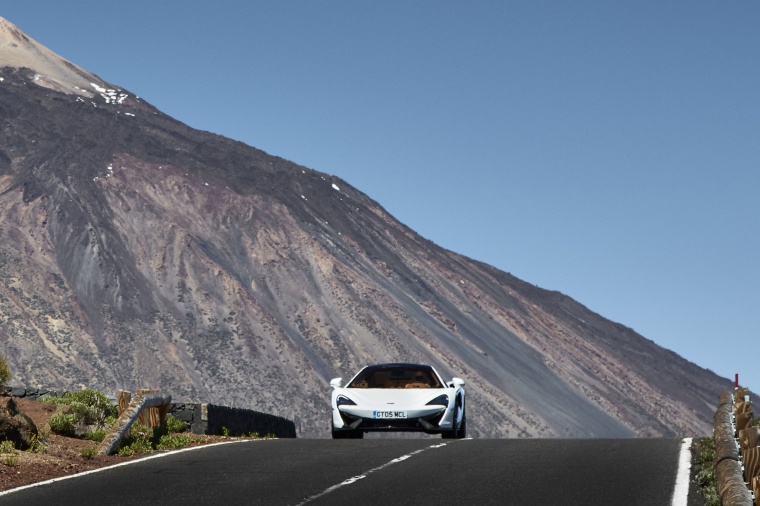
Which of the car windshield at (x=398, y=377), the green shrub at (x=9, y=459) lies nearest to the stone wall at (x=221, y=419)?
the car windshield at (x=398, y=377)

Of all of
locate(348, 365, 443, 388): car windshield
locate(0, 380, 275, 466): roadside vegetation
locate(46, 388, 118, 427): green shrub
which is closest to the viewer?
locate(0, 380, 275, 466): roadside vegetation

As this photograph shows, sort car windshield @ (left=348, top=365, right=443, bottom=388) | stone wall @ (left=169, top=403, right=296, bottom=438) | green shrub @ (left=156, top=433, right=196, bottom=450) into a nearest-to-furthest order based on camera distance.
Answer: green shrub @ (left=156, top=433, right=196, bottom=450), stone wall @ (left=169, top=403, right=296, bottom=438), car windshield @ (left=348, top=365, right=443, bottom=388)

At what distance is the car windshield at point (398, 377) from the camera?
20688mm

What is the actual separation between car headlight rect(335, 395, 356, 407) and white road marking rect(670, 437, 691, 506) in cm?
539

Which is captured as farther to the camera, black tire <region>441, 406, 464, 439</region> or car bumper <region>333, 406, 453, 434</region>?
black tire <region>441, 406, 464, 439</region>

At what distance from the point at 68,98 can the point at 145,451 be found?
169m

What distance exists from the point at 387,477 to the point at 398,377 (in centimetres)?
829

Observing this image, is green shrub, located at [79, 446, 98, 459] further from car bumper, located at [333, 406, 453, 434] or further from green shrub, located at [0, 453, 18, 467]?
car bumper, located at [333, 406, 453, 434]

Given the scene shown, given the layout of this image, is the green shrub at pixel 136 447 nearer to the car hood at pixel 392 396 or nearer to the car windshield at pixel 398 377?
the car hood at pixel 392 396

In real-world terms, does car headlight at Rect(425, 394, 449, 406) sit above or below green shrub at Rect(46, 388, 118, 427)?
above

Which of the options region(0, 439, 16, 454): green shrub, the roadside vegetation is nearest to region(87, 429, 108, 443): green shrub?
the roadside vegetation

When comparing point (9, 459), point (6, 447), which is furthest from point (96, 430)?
point (9, 459)

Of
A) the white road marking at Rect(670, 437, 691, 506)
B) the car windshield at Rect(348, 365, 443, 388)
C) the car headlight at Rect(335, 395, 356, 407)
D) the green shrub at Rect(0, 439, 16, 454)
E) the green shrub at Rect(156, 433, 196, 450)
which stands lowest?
the green shrub at Rect(156, 433, 196, 450)

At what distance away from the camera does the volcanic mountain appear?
115938 mm
